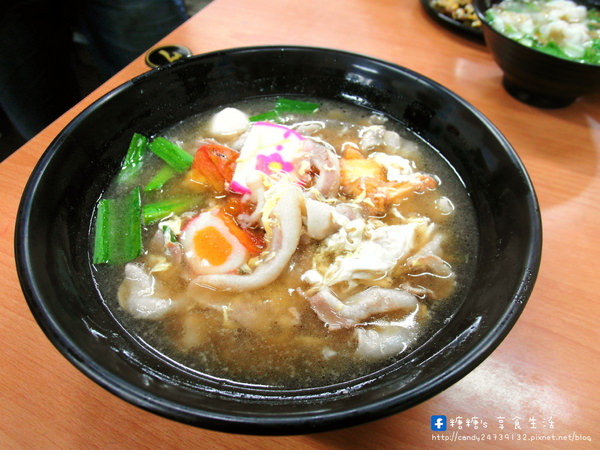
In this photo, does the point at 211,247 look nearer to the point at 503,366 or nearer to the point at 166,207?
the point at 166,207

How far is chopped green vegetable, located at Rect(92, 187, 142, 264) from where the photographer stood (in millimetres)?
1293

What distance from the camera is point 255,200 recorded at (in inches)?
56.1

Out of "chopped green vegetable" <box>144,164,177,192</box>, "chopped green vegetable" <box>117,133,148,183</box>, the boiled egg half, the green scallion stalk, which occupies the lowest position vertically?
the boiled egg half

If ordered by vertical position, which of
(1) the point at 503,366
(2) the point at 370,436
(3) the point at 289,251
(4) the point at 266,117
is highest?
(4) the point at 266,117

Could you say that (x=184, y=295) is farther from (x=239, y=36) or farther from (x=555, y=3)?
(x=555, y=3)

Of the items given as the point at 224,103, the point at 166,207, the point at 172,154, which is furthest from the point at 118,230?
the point at 224,103

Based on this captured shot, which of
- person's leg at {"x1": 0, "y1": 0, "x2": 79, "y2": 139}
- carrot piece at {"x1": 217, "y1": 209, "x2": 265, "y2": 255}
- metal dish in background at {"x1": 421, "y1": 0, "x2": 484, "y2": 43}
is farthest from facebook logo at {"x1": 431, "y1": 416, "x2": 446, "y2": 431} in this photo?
person's leg at {"x1": 0, "y1": 0, "x2": 79, "y2": 139}

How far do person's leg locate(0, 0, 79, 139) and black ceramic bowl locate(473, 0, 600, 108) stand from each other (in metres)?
2.52

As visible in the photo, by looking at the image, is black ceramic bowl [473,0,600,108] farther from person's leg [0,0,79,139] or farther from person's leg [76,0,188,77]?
person's leg [0,0,79,139]

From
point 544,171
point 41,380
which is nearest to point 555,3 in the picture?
point 544,171

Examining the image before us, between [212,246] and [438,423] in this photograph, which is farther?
[212,246]

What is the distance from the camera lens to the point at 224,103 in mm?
1780

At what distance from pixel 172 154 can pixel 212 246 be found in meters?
0.48

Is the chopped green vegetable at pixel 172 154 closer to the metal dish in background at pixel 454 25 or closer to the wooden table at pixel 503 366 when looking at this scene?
the wooden table at pixel 503 366
